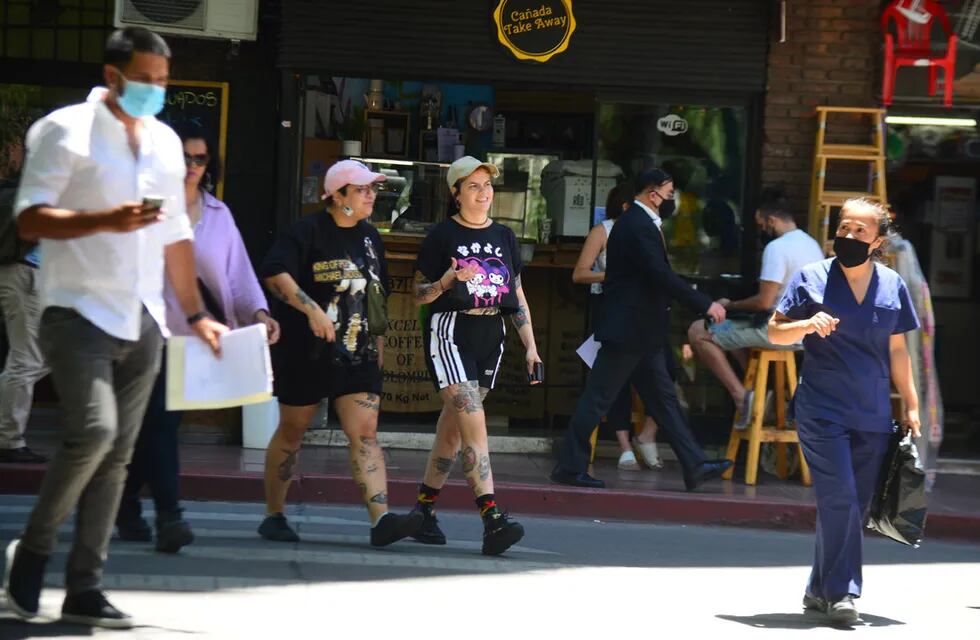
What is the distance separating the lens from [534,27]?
1127 cm

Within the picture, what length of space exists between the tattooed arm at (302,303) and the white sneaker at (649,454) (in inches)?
173

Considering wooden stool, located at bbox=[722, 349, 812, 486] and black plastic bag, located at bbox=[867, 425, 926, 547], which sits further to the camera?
wooden stool, located at bbox=[722, 349, 812, 486]

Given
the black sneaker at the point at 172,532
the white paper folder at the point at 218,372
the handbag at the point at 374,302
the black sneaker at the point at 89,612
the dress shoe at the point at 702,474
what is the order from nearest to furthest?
the black sneaker at the point at 89,612, the white paper folder at the point at 218,372, the black sneaker at the point at 172,532, the handbag at the point at 374,302, the dress shoe at the point at 702,474

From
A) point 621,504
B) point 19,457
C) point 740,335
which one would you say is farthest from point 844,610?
point 19,457

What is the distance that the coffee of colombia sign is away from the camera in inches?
443

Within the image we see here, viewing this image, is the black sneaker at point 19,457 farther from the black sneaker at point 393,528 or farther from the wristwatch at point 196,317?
the wristwatch at point 196,317

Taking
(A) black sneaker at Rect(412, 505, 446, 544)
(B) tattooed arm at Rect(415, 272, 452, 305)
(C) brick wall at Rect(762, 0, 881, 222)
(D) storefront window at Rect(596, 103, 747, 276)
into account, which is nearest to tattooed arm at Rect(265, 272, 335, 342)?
(B) tattooed arm at Rect(415, 272, 452, 305)

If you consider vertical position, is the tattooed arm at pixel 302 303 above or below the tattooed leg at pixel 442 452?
above

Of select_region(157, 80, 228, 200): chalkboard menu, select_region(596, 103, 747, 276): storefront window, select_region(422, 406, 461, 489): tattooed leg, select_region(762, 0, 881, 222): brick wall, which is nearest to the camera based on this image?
select_region(422, 406, 461, 489): tattooed leg

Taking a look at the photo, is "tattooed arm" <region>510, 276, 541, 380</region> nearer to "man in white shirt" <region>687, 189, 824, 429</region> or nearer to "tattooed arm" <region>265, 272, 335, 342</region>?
"tattooed arm" <region>265, 272, 335, 342</region>

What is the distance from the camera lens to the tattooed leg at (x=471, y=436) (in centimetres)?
757

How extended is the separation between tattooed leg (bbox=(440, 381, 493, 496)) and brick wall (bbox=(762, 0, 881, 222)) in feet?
15.1

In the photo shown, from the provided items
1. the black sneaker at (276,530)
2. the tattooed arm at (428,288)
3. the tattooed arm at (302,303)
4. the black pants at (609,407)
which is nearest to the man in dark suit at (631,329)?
the black pants at (609,407)

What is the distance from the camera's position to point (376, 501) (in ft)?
24.7
